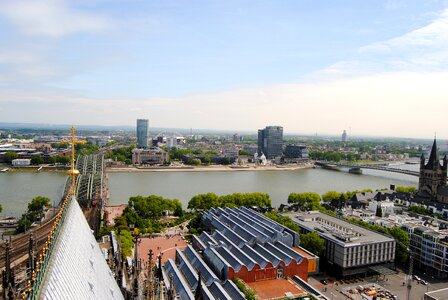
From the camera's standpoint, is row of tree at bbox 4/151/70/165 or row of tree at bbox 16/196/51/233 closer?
row of tree at bbox 16/196/51/233

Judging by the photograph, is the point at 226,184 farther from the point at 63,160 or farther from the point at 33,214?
the point at 63,160

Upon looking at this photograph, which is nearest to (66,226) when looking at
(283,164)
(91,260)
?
(91,260)

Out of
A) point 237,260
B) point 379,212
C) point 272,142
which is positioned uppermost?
point 272,142

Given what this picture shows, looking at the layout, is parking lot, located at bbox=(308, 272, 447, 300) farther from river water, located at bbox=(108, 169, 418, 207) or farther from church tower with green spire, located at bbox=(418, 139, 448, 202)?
church tower with green spire, located at bbox=(418, 139, 448, 202)

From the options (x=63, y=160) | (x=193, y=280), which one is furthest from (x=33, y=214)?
(x=63, y=160)

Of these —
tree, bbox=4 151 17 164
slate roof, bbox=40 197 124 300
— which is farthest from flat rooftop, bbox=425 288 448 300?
tree, bbox=4 151 17 164
